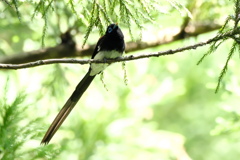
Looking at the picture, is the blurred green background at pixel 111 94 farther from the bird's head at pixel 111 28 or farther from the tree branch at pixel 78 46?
the bird's head at pixel 111 28

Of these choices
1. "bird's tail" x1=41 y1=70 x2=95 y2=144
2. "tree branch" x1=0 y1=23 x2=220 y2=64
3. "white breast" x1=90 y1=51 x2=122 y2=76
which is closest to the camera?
"bird's tail" x1=41 y1=70 x2=95 y2=144

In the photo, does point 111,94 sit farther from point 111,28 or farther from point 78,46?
point 111,28

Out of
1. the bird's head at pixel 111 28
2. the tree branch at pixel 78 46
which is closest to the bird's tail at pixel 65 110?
the bird's head at pixel 111 28

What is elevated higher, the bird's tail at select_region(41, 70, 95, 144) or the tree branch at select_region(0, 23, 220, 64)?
the tree branch at select_region(0, 23, 220, 64)

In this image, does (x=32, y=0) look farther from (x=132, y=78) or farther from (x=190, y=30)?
(x=132, y=78)

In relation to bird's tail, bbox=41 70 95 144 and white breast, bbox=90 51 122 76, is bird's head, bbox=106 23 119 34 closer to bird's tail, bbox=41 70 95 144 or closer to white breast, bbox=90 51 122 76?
white breast, bbox=90 51 122 76

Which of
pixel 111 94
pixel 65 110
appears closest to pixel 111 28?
pixel 65 110

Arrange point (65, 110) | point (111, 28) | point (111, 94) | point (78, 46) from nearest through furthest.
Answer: point (111, 28)
point (65, 110)
point (111, 94)
point (78, 46)

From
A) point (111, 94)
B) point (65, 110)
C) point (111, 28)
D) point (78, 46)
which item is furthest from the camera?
point (78, 46)

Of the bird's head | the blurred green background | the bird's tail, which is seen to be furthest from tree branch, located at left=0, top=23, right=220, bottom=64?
the bird's head

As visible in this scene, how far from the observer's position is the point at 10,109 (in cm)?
292

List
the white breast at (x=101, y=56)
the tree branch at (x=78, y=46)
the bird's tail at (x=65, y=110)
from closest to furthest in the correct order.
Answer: the bird's tail at (x=65, y=110) → the white breast at (x=101, y=56) → the tree branch at (x=78, y=46)

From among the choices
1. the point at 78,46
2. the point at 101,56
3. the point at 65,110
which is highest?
the point at 78,46

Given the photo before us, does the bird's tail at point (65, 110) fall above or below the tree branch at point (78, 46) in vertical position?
below
